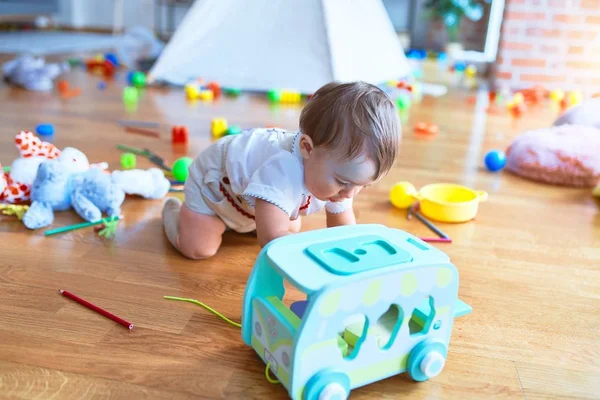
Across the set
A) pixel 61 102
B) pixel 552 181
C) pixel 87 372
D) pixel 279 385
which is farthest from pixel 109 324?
pixel 61 102

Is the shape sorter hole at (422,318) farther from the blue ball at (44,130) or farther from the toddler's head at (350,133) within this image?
the blue ball at (44,130)

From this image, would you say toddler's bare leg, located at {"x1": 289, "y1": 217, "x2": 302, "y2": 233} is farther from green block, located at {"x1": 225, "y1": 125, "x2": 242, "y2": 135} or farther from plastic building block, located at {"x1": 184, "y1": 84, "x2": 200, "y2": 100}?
plastic building block, located at {"x1": 184, "y1": 84, "x2": 200, "y2": 100}

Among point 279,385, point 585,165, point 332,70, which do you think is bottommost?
point 279,385

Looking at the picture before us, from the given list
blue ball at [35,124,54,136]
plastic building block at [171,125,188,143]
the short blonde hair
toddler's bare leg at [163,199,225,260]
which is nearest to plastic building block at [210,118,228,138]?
plastic building block at [171,125,188,143]

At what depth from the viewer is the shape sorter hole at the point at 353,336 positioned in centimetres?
70

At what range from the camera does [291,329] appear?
68cm

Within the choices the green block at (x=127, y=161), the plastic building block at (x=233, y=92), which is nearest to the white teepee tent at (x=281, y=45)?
the plastic building block at (x=233, y=92)

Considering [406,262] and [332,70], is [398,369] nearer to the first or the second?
[406,262]

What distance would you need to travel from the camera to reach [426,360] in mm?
740

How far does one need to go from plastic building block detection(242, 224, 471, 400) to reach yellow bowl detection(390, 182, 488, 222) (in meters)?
0.54

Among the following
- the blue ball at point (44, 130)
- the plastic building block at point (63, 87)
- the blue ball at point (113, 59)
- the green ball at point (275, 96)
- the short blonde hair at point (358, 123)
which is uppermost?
the short blonde hair at point (358, 123)

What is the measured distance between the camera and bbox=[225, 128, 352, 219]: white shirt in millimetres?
908

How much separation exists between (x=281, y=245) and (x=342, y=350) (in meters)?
0.15

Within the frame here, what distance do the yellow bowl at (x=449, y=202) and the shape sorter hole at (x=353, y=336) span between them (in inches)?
23.5
